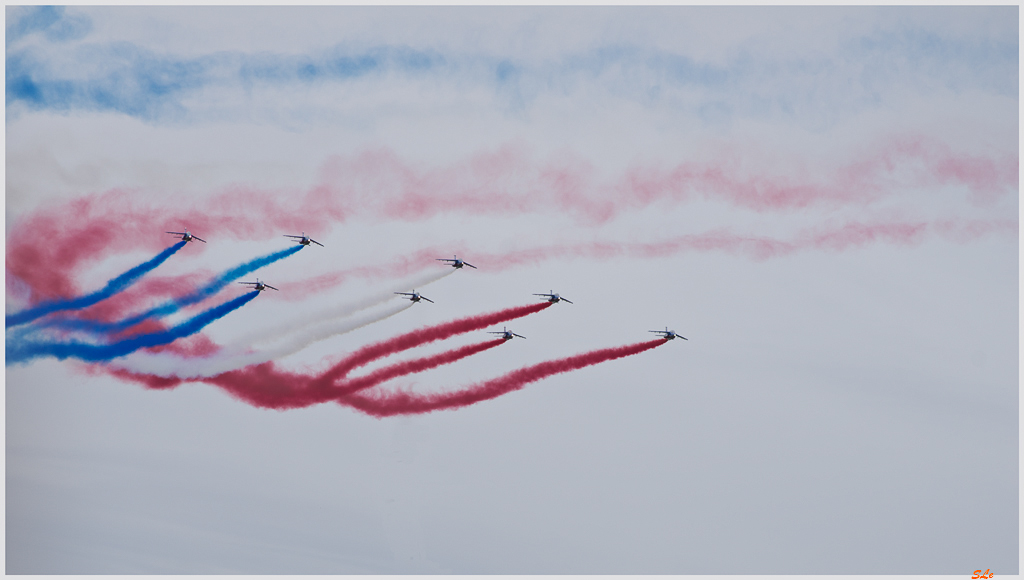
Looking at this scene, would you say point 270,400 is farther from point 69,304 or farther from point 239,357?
point 69,304

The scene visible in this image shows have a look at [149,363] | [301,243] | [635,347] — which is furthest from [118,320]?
[635,347]

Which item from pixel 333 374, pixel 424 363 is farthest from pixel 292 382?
pixel 424 363

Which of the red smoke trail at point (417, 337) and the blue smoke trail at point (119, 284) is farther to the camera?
the blue smoke trail at point (119, 284)

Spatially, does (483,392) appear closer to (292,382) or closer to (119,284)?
(292,382)

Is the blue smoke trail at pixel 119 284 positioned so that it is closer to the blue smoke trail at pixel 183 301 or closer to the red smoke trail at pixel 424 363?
the blue smoke trail at pixel 183 301

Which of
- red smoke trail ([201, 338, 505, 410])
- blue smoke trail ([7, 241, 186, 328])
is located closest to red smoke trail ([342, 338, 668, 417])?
red smoke trail ([201, 338, 505, 410])

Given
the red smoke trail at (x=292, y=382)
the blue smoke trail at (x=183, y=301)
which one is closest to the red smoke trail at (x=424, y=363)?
the red smoke trail at (x=292, y=382)

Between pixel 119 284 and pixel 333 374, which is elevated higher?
pixel 119 284
